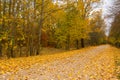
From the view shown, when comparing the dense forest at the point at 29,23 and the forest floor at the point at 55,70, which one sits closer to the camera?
the forest floor at the point at 55,70

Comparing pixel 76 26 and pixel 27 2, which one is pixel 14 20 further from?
pixel 76 26

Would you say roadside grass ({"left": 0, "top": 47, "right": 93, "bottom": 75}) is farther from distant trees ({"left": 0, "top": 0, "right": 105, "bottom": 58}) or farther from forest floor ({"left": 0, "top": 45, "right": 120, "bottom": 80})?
distant trees ({"left": 0, "top": 0, "right": 105, "bottom": 58})

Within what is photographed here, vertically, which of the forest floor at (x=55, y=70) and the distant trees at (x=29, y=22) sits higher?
the distant trees at (x=29, y=22)

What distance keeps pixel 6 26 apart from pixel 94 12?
31.0m

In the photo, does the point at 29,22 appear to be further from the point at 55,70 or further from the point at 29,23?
the point at 55,70

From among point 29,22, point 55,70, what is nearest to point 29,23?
point 29,22

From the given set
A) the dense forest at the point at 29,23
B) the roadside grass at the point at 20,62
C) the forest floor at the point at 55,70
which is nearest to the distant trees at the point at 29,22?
the dense forest at the point at 29,23

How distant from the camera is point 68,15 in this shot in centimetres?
4147

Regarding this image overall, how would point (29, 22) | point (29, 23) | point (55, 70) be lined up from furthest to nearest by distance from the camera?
point (29, 23)
point (29, 22)
point (55, 70)

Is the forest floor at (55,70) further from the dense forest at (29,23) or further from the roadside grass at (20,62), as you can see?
the dense forest at (29,23)

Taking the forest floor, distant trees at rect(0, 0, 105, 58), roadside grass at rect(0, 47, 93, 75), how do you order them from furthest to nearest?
distant trees at rect(0, 0, 105, 58), roadside grass at rect(0, 47, 93, 75), the forest floor

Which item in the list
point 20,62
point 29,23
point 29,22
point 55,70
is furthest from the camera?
point 29,23

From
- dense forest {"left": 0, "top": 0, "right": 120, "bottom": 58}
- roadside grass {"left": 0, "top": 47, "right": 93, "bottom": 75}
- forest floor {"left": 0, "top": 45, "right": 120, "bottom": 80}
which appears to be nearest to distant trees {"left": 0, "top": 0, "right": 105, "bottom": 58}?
dense forest {"left": 0, "top": 0, "right": 120, "bottom": 58}

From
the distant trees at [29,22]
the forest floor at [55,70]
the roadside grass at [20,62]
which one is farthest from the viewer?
the distant trees at [29,22]
